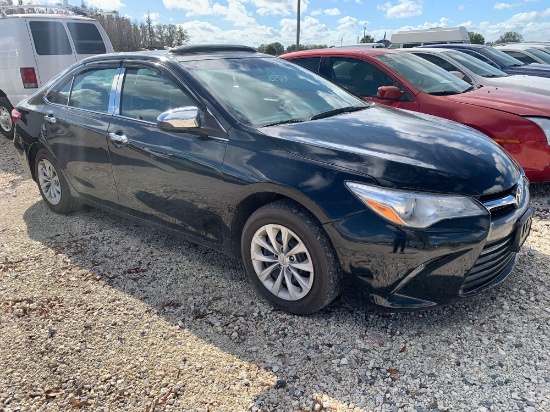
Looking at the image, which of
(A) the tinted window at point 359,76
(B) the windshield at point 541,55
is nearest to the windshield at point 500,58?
(B) the windshield at point 541,55

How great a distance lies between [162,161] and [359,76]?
3.19m

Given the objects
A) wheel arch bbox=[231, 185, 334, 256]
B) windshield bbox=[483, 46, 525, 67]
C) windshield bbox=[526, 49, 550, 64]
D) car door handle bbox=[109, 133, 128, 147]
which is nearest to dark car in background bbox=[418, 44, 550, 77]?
windshield bbox=[483, 46, 525, 67]

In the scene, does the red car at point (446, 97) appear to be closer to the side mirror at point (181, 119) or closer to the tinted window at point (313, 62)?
the tinted window at point (313, 62)

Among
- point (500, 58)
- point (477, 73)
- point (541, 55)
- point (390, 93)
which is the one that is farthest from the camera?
point (541, 55)

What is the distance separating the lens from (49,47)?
25.9 feet

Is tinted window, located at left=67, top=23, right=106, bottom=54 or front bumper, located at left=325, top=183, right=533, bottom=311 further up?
tinted window, located at left=67, top=23, right=106, bottom=54

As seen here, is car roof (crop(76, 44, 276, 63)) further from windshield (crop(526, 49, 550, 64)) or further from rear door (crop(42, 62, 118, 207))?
windshield (crop(526, 49, 550, 64))

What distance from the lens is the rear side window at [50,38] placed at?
305 inches

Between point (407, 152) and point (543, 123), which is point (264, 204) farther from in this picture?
point (543, 123)

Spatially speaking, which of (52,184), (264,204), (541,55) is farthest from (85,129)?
(541,55)

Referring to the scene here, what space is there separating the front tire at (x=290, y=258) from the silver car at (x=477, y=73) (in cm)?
476

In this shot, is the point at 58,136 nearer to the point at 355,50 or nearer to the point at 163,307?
the point at 163,307

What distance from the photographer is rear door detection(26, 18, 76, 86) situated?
771 centimetres

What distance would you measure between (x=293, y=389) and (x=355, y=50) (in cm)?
466
